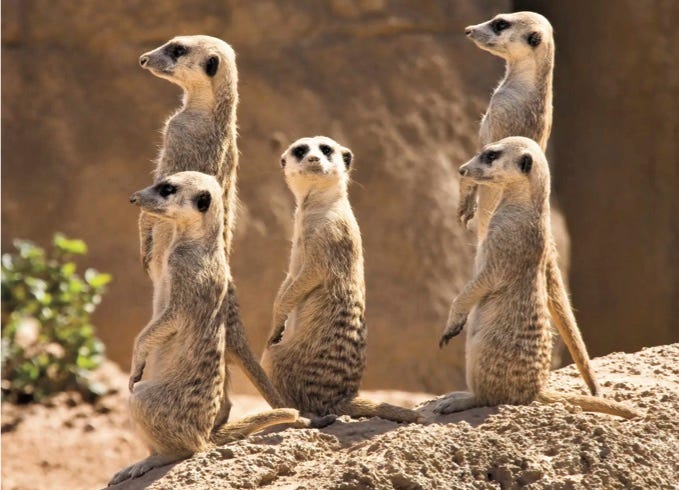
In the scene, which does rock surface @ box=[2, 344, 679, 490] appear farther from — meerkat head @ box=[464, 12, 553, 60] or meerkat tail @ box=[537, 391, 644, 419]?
meerkat head @ box=[464, 12, 553, 60]

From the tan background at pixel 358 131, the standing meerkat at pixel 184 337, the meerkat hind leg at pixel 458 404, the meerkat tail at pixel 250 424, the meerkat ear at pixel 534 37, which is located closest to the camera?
the standing meerkat at pixel 184 337

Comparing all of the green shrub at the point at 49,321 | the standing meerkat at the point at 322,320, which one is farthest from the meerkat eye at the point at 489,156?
the green shrub at the point at 49,321

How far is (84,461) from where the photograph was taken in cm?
647

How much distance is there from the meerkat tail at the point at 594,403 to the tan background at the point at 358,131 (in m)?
3.40

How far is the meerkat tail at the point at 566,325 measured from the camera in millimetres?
4117

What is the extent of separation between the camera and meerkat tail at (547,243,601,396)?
4117 millimetres

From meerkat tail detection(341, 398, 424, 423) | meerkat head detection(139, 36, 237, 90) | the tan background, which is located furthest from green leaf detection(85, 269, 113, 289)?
meerkat tail detection(341, 398, 424, 423)

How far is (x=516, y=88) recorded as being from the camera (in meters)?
4.34

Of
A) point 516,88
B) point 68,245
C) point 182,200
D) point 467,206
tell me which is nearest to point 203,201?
point 182,200

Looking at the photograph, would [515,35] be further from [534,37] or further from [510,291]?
[510,291]

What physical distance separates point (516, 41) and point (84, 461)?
3.31 m

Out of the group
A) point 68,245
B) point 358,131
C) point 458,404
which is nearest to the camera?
point 458,404

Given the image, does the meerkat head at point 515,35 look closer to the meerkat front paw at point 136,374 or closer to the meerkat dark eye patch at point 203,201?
the meerkat dark eye patch at point 203,201

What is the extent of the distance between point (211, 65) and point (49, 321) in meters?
3.23
